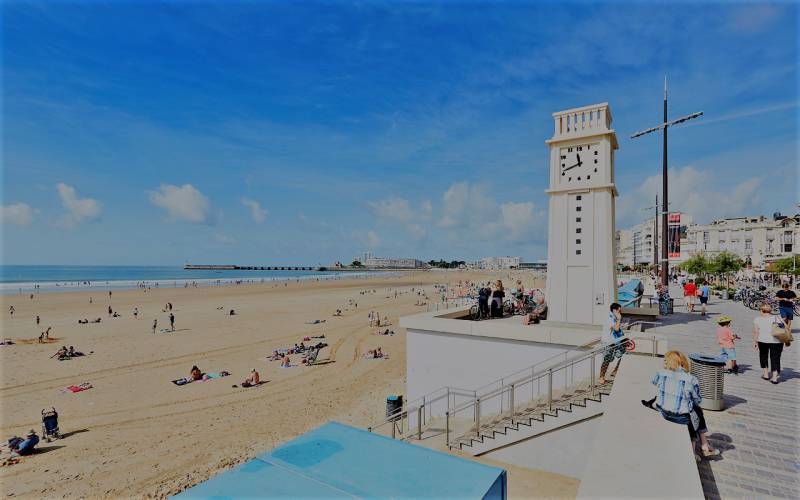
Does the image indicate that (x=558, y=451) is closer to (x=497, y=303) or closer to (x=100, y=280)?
(x=497, y=303)

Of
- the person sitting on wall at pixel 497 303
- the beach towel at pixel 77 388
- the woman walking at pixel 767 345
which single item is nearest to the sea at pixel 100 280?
the beach towel at pixel 77 388

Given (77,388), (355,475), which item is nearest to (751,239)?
(355,475)

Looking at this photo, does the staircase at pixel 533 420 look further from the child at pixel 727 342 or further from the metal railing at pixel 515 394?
the child at pixel 727 342

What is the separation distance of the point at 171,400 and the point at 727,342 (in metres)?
16.7

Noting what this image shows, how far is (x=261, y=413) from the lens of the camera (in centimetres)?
1256

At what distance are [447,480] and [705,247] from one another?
113m

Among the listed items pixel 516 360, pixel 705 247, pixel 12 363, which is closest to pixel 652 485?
pixel 516 360

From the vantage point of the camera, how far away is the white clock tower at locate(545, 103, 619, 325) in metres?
11.6

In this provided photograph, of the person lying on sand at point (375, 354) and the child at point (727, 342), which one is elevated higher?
the child at point (727, 342)

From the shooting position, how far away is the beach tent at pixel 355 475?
2.61 m

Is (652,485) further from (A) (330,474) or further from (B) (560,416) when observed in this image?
(B) (560,416)

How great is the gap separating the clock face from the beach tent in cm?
1127

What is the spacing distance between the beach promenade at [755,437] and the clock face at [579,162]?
633cm

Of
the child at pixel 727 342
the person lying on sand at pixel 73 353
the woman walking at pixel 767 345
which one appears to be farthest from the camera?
the person lying on sand at pixel 73 353
